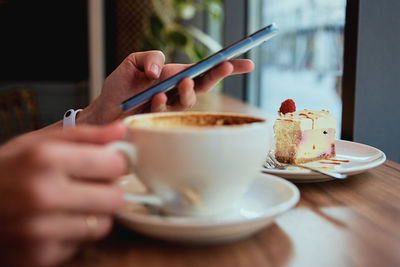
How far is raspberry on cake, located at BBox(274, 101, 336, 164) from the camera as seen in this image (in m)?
0.78

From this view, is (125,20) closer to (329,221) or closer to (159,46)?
(159,46)

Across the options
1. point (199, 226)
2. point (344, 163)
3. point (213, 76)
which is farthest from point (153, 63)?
point (199, 226)

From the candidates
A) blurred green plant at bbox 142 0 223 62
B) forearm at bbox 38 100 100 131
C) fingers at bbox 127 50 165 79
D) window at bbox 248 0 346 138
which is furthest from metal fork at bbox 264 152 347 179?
blurred green plant at bbox 142 0 223 62

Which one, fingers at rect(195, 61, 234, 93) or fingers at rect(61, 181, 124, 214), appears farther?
fingers at rect(195, 61, 234, 93)

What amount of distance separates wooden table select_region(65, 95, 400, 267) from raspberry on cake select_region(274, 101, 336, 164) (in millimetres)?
248

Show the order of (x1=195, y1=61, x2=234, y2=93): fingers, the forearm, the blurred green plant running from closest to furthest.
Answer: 1. (x1=195, y1=61, x2=234, y2=93): fingers
2. the forearm
3. the blurred green plant

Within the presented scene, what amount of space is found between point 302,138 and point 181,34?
10.9 feet

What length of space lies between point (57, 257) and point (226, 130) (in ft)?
0.61

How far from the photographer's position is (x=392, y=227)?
451 millimetres

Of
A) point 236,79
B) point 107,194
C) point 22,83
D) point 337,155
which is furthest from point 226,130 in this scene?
point 22,83

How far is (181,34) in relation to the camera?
394 cm

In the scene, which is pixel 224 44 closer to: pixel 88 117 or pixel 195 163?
pixel 88 117

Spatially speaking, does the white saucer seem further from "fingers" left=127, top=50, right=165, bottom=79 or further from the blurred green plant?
the blurred green plant

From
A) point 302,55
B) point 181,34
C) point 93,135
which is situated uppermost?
point 181,34
